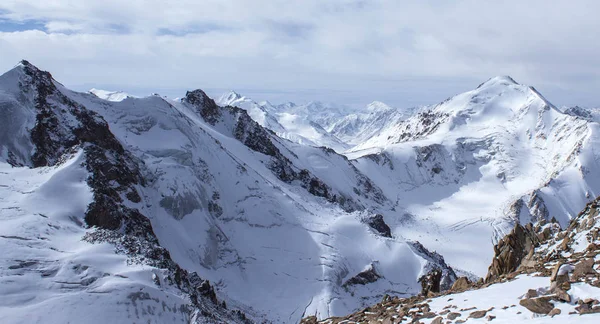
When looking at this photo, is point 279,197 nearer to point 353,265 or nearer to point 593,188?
point 353,265

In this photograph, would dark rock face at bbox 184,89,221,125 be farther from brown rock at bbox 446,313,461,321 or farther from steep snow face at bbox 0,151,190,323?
brown rock at bbox 446,313,461,321

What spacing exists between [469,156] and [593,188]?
44.1 metres

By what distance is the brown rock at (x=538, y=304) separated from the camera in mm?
13844

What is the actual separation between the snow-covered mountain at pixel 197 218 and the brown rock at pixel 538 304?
52.3 feet

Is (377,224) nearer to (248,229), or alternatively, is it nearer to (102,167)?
(248,229)

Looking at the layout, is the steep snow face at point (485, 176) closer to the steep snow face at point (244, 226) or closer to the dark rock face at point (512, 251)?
the steep snow face at point (244, 226)

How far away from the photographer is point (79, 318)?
27.2 meters

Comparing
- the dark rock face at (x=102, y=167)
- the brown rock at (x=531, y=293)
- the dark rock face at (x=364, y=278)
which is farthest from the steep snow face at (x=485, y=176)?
the brown rock at (x=531, y=293)

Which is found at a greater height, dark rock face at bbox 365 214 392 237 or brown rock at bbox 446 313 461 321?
brown rock at bbox 446 313 461 321

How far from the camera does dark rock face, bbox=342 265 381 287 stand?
67.1 m

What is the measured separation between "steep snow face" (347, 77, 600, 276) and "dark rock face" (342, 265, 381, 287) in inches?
1700

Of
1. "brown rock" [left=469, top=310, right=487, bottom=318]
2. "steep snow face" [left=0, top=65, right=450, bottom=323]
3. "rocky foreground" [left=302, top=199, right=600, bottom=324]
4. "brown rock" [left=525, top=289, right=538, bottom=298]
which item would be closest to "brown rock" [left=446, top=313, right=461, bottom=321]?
"rocky foreground" [left=302, top=199, right=600, bottom=324]

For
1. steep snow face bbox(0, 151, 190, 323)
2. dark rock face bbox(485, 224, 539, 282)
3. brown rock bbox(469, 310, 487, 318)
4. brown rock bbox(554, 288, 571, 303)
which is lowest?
steep snow face bbox(0, 151, 190, 323)

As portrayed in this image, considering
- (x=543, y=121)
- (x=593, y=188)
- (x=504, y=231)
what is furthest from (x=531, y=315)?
(x=543, y=121)
